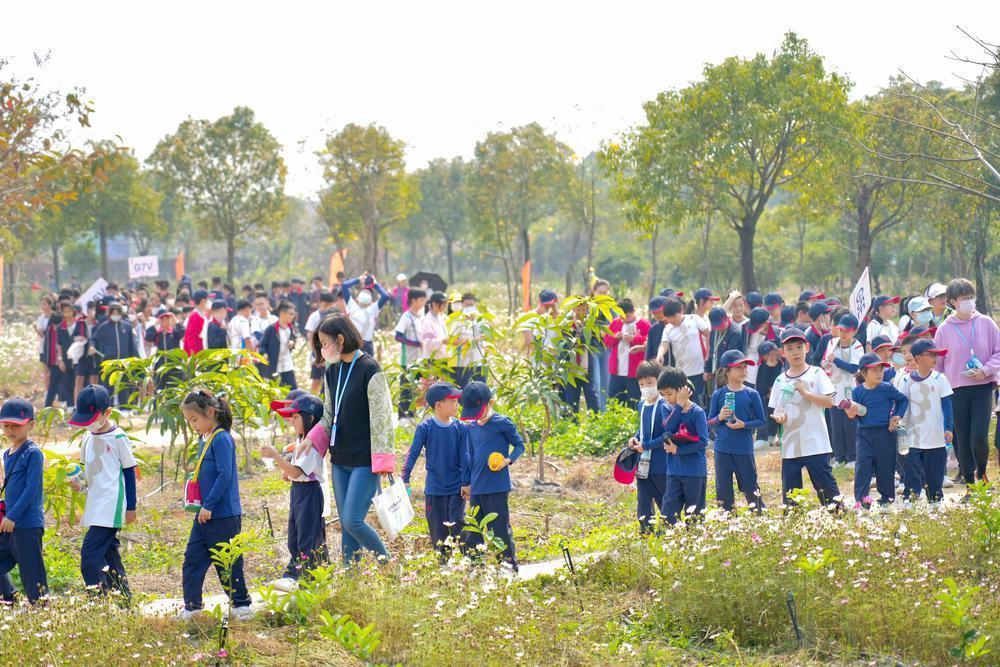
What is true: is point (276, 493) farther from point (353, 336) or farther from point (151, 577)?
point (353, 336)

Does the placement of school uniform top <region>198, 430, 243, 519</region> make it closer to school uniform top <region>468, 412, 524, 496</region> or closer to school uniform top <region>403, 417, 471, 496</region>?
school uniform top <region>403, 417, 471, 496</region>

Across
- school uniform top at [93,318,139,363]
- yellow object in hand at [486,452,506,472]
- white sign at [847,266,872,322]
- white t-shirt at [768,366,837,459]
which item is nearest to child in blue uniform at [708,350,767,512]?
white t-shirt at [768,366,837,459]

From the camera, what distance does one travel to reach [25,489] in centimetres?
652

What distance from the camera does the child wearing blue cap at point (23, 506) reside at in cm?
651

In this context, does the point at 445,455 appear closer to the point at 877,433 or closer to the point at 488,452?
the point at 488,452

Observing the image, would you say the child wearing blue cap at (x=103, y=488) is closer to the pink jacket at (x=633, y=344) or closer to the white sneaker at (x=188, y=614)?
the white sneaker at (x=188, y=614)

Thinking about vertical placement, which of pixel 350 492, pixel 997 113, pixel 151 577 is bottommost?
pixel 151 577

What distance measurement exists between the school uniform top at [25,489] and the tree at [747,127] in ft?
58.6

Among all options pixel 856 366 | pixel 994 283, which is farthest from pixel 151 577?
pixel 994 283

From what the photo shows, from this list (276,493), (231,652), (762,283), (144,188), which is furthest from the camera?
(144,188)

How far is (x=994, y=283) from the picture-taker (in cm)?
2822

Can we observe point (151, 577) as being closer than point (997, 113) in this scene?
Yes

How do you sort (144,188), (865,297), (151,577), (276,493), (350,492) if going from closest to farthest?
(350,492) → (151,577) → (276,493) → (865,297) → (144,188)

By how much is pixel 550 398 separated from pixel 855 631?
5193 mm
